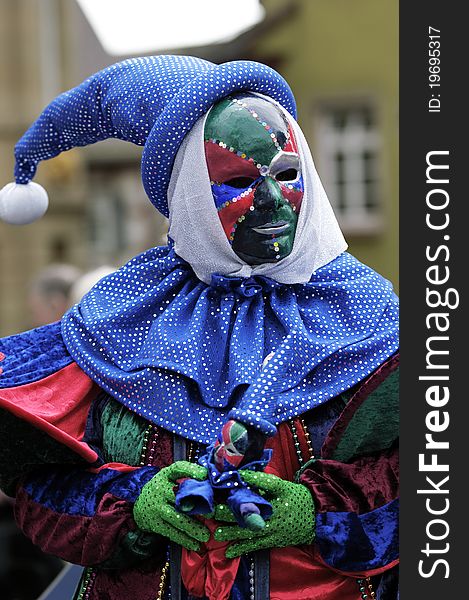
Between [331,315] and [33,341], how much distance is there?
66 cm

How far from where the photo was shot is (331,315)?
7.16ft

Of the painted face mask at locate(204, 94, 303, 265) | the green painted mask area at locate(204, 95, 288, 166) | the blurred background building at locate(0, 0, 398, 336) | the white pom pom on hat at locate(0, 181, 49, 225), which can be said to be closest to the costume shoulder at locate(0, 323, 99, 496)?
the white pom pom on hat at locate(0, 181, 49, 225)

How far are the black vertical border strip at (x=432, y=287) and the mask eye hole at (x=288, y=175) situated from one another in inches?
12.6

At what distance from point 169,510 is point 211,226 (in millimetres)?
578

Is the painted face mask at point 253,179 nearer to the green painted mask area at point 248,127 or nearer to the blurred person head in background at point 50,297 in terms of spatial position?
the green painted mask area at point 248,127

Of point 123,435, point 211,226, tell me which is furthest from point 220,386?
point 211,226

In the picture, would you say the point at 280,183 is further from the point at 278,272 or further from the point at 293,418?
the point at 293,418

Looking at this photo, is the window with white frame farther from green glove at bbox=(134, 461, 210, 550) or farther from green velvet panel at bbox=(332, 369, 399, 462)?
green glove at bbox=(134, 461, 210, 550)

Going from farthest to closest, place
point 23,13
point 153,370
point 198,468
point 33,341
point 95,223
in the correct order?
point 95,223 → point 23,13 → point 33,341 → point 153,370 → point 198,468

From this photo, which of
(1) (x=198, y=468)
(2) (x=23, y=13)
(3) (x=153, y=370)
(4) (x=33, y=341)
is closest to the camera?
(1) (x=198, y=468)

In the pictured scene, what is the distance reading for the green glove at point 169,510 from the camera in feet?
6.38

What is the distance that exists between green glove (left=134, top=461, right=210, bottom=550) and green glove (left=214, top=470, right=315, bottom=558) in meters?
0.05

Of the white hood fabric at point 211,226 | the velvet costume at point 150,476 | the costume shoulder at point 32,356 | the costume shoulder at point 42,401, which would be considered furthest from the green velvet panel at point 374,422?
the costume shoulder at point 32,356

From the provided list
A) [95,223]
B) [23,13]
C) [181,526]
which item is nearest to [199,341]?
[181,526]
